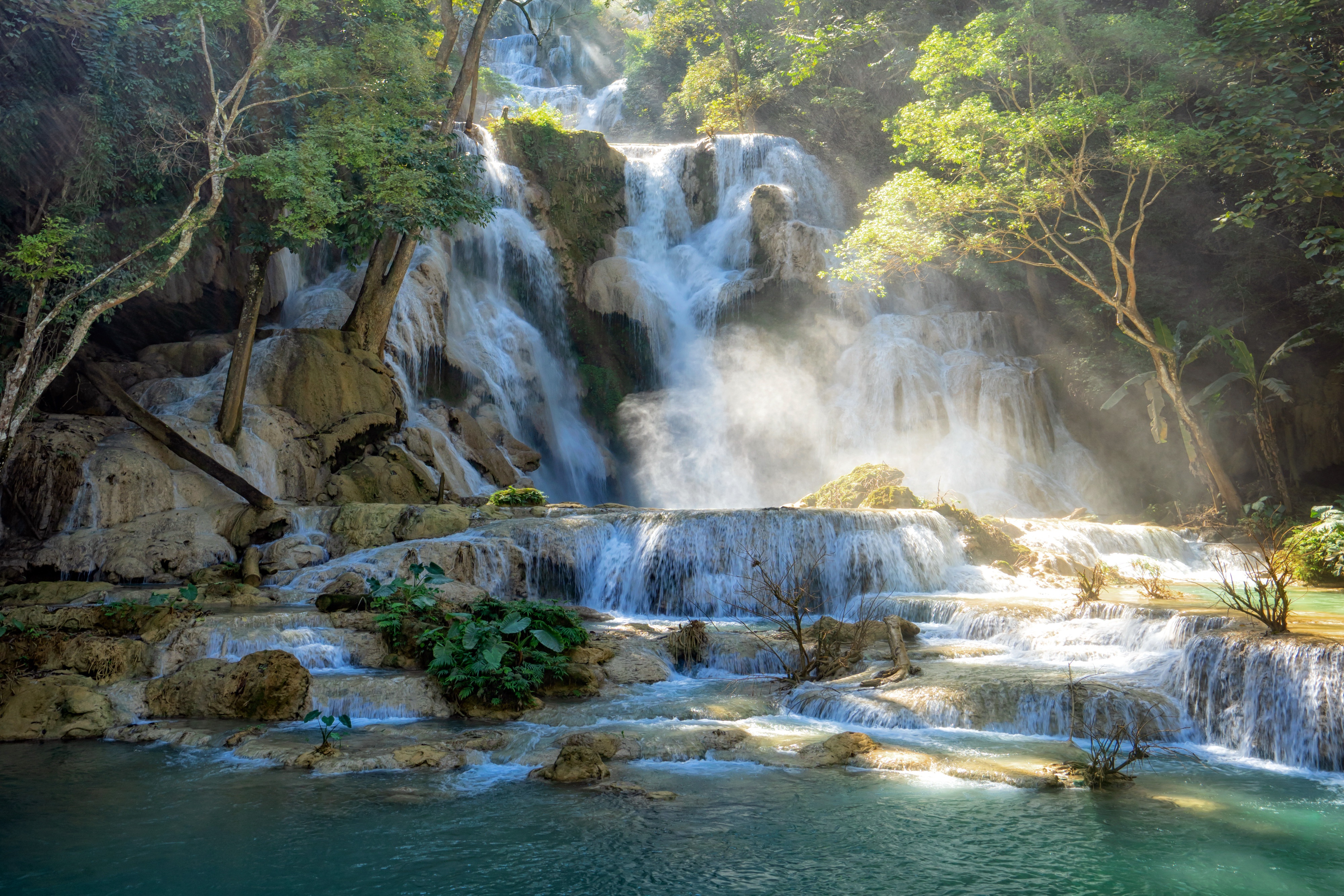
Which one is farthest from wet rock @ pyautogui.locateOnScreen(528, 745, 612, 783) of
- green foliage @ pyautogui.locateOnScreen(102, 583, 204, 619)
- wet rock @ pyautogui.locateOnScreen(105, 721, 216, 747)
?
green foliage @ pyautogui.locateOnScreen(102, 583, 204, 619)

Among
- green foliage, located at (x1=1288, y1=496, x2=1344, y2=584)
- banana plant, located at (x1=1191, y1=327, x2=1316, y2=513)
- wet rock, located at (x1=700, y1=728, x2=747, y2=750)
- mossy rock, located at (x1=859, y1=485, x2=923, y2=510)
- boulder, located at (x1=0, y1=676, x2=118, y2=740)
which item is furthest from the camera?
banana plant, located at (x1=1191, y1=327, x2=1316, y2=513)

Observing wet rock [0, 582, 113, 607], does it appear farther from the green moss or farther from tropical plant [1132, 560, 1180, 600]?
the green moss

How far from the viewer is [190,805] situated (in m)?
6.38

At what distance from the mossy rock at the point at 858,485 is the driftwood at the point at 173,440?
35.5ft

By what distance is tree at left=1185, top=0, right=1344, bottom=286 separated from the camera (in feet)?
46.2

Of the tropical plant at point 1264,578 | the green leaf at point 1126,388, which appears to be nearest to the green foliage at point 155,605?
the tropical plant at point 1264,578

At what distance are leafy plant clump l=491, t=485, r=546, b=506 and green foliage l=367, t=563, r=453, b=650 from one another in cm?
529

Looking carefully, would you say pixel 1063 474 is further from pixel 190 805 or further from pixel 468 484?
pixel 190 805

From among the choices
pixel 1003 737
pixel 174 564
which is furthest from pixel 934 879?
pixel 174 564

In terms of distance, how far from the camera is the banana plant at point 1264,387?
58.9 feet

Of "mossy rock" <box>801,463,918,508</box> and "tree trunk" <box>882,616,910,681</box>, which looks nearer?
"tree trunk" <box>882,616,910,681</box>

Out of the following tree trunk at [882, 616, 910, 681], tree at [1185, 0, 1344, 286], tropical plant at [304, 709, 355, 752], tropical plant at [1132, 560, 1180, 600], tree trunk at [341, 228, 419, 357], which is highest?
tree at [1185, 0, 1344, 286]

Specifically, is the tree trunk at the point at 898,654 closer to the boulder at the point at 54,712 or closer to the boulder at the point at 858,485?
the boulder at the point at 54,712

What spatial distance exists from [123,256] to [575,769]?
14658 mm
